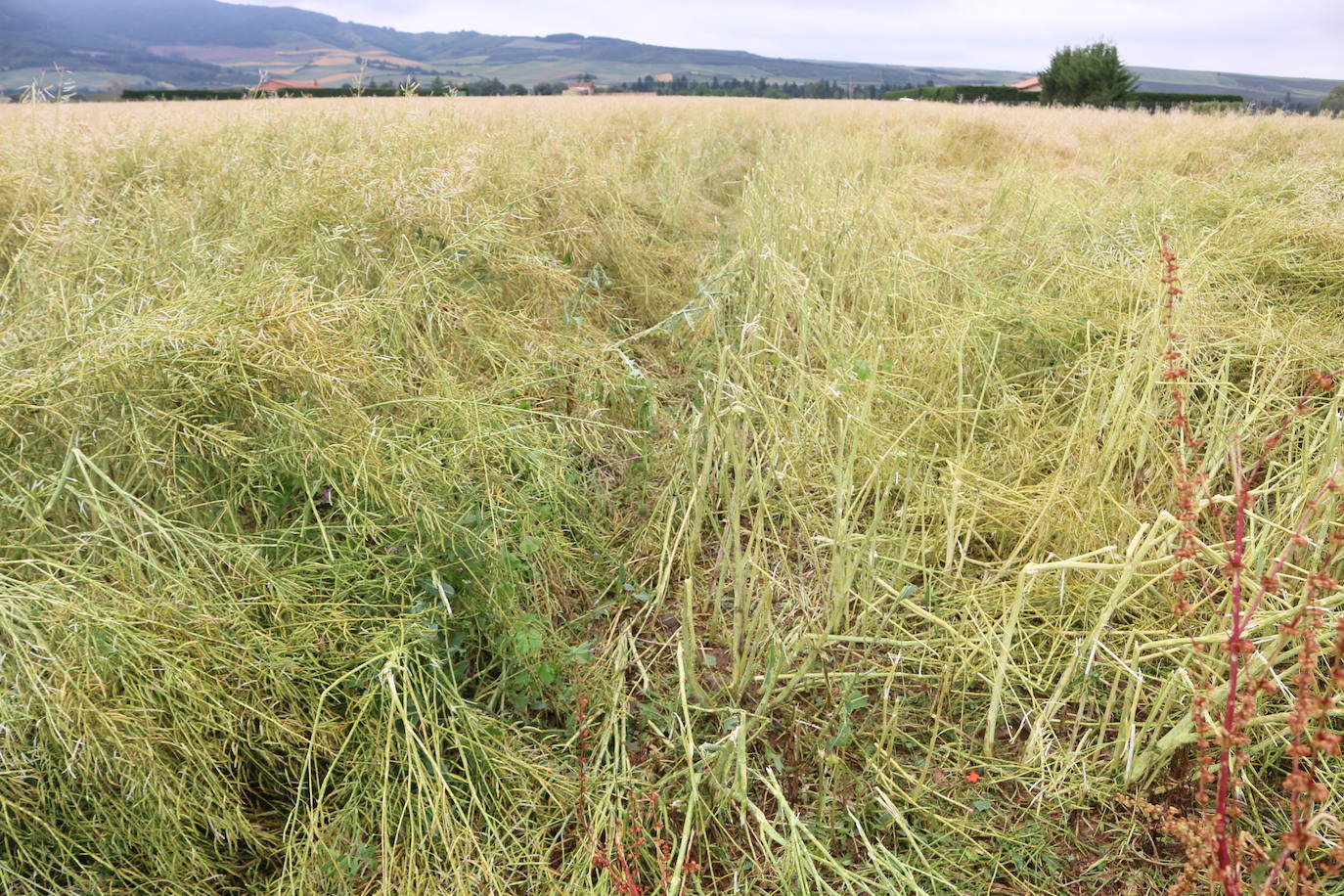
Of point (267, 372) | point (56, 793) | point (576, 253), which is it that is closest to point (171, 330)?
point (267, 372)

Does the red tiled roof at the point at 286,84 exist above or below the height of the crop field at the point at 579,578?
above

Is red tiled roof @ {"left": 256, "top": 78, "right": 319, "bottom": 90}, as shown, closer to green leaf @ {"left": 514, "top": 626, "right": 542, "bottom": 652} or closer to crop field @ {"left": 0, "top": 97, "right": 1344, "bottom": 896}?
crop field @ {"left": 0, "top": 97, "right": 1344, "bottom": 896}

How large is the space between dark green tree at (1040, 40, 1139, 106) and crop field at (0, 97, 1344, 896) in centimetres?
2329

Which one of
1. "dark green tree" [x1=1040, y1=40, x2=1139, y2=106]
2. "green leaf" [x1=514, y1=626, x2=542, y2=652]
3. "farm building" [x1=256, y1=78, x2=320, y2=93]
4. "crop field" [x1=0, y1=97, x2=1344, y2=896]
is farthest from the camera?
"dark green tree" [x1=1040, y1=40, x2=1139, y2=106]

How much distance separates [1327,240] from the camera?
298cm

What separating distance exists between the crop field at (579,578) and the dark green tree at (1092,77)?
23.3 metres

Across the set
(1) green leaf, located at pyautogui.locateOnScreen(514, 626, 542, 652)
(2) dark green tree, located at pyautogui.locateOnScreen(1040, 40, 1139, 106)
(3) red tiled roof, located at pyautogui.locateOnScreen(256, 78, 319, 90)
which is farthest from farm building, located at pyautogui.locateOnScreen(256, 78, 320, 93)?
(2) dark green tree, located at pyautogui.locateOnScreen(1040, 40, 1139, 106)

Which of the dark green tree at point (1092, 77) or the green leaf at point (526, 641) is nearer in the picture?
the green leaf at point (526, 641)

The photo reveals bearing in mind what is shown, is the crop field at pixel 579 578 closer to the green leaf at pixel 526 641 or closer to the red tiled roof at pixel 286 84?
the green leaf at pixel 526 641

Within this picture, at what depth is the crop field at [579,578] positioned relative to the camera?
1.24 m

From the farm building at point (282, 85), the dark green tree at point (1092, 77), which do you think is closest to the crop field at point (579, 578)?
the farm building at point (282, 85)

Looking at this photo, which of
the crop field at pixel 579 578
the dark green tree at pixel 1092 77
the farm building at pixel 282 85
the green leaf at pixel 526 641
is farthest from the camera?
the dark green tree at pixel 1092 77

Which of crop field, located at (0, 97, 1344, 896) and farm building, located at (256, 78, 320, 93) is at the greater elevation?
farm building, located at (256, 78, 320, 93)

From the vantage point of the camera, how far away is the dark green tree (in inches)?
852
